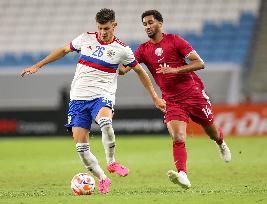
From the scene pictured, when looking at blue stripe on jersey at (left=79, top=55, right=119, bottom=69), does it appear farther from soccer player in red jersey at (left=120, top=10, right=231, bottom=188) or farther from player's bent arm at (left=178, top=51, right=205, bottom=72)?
player's bent arm at (left=178, top=51, right=205, bottom=72)

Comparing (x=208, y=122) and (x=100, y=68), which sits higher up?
(x=100, y=68)

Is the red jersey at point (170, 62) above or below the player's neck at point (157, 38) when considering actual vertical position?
below

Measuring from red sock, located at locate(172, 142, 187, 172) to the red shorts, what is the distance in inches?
19.4

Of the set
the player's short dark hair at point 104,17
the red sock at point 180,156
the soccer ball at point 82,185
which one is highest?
the player's short dark hair at point 104,17

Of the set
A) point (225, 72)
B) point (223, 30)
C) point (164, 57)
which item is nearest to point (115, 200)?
point (164, 57)

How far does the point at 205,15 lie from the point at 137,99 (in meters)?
5.34

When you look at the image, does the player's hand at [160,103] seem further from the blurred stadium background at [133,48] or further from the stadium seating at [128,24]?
the stadium seating at [128,24]

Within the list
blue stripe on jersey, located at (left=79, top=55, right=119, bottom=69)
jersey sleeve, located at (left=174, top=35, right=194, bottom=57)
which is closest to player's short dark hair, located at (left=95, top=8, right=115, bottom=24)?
blue stripe on jersey, located at (left=79, top=55, right=119, bottom=69)

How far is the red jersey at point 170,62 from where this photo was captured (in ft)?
32.2

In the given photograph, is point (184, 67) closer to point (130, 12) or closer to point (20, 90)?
point (20, 90)

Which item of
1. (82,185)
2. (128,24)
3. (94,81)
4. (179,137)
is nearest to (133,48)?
(128,24)

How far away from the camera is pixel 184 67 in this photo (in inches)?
369

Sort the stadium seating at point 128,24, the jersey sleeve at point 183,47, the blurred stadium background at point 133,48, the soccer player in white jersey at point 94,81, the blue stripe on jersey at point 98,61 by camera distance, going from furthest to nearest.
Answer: the stadium seating at point 128,24 → the blurred stadium background at point 133,48 → the jersey sleeve at point 183,47 → the blue stripe on jersey at point 98,61 → the soccer player in white jersey at point 94,81

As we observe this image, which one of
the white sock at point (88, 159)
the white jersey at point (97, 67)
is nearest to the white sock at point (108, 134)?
the white sock at point (88, 159)
